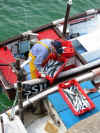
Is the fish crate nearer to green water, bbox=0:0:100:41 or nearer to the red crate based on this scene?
the red crate

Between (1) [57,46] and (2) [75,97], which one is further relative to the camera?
(1) [57,46]

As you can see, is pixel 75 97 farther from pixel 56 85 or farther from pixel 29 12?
pixel 29 12

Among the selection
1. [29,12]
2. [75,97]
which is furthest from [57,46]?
[29,12]

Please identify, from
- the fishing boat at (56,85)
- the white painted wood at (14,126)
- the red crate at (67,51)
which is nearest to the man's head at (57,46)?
the red crate at (67,51)

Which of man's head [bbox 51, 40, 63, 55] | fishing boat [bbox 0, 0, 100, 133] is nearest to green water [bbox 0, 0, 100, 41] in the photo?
fishing boat [bbox 0, 0, 100, 133]

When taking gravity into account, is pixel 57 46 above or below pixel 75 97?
above

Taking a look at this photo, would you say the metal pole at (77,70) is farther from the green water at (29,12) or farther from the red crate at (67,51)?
the green water at (29,12)

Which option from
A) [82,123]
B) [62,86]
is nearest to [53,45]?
[62,86]

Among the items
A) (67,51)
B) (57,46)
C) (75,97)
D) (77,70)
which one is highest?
(57,46)
